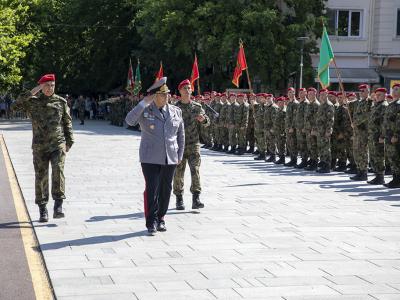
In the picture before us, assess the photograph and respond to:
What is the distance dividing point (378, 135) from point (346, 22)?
2614 centimetres

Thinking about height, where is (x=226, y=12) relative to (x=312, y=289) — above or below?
above

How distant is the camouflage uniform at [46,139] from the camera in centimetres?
1009

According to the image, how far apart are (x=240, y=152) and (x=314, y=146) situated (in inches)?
222

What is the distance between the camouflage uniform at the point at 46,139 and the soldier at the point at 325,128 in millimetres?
8653

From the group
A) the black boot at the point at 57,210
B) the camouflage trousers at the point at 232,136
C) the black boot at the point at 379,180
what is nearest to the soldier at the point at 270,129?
the camouflage trousers at the point at 232,136

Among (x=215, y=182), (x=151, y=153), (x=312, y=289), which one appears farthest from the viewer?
(x=215, y=182)

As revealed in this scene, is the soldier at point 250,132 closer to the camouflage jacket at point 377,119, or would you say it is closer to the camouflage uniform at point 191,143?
the camouflage jacket at point 377,119

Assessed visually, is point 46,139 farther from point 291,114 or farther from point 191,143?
point 291,114

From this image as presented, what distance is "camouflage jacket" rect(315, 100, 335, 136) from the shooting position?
1745 centimetres

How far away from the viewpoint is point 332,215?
1105 centimetres

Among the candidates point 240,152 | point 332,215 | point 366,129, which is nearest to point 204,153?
point 240,152

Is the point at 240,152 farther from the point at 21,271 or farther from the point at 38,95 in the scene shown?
the point at 21,271

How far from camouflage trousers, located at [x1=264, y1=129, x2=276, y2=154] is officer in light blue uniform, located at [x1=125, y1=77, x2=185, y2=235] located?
11.5m

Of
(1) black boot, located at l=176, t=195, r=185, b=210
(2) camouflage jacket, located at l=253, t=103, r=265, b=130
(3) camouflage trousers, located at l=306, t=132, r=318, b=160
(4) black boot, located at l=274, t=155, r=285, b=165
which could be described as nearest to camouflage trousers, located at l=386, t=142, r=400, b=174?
(3) camouflage trousers, located at l=306, t=132, r=318, b=160
